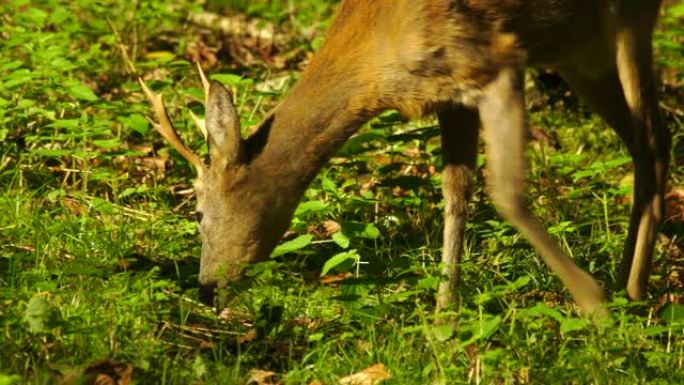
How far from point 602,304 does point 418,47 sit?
117 centimetres

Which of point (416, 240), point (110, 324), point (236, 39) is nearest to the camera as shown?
point (110, 324)

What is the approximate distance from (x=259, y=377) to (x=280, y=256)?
1337mm

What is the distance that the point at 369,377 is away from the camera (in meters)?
4.69

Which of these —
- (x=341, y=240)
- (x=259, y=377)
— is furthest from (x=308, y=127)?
(x=259, y=377)

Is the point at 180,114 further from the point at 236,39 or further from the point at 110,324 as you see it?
the point at 110,324

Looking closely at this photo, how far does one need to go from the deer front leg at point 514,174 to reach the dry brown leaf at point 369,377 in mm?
772

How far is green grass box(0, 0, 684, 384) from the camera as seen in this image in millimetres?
4645

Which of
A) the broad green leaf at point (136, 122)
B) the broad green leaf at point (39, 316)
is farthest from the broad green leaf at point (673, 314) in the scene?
the broad green leaf at point (136, 122)

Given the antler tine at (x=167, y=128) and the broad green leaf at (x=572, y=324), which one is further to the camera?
the antler tine at (x=167, y=128)

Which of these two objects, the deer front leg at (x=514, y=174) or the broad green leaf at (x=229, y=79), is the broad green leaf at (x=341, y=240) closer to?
the deer front leg at (x=514, y=174)

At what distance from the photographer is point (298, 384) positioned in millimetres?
4742

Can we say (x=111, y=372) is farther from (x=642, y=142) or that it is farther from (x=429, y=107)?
(x=642, y=142)

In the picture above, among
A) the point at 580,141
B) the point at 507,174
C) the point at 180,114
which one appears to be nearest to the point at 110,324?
the point at 507,174

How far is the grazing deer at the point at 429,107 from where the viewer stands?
514 centimetres
